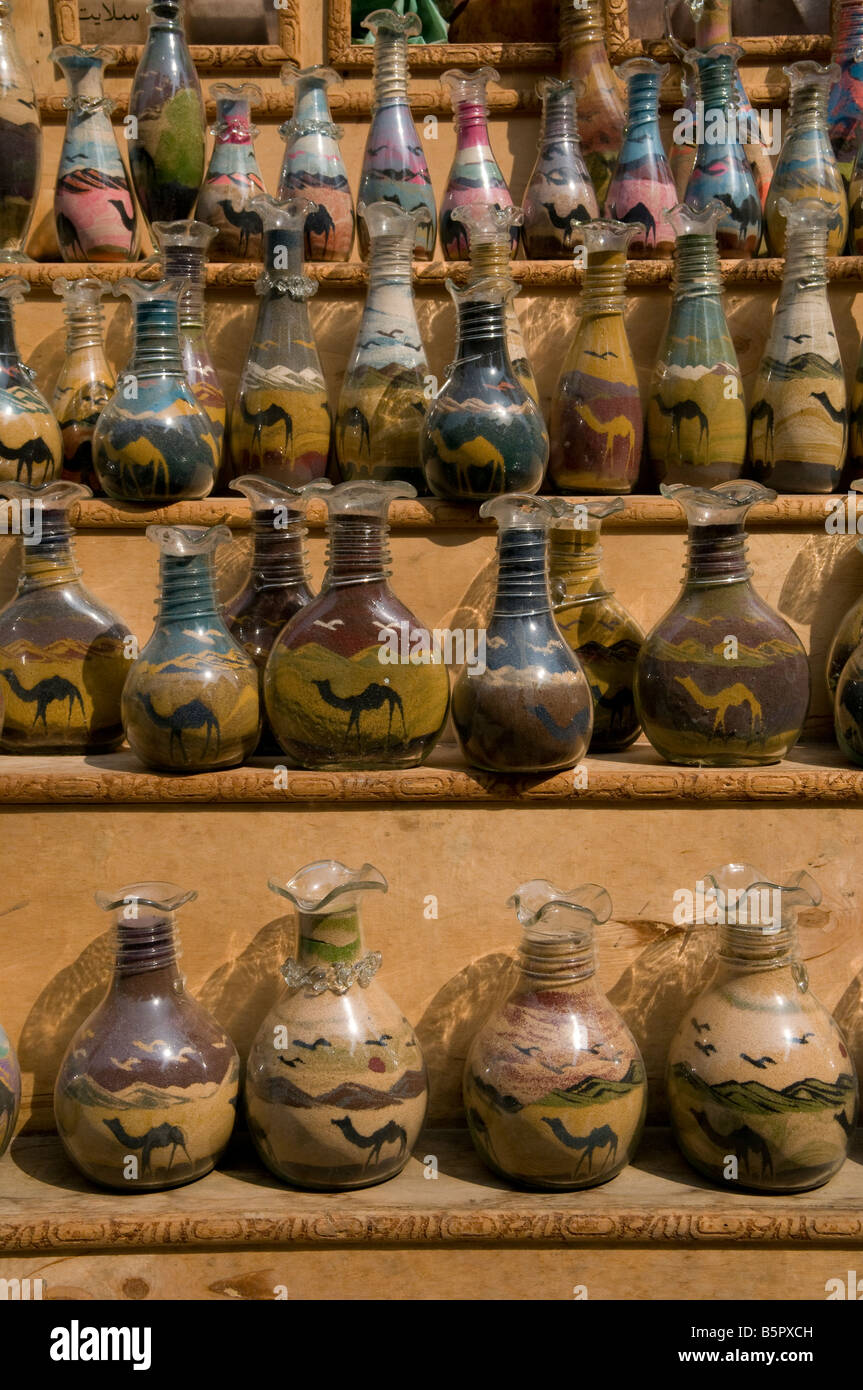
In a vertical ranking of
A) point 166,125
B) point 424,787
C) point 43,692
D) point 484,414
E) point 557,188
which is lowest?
point 424,787

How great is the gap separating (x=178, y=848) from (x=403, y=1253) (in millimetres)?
577

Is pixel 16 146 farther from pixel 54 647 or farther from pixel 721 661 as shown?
pixel 721 661

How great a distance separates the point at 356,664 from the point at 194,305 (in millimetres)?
813

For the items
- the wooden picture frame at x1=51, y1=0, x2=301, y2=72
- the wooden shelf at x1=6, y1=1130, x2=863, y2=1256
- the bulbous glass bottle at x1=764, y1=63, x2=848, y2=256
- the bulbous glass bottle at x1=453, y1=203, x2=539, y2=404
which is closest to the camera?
the wooden shelf at x1=6, y1=1130, x2=863, y2=1256

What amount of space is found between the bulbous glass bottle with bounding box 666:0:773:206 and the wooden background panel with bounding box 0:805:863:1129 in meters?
1.33

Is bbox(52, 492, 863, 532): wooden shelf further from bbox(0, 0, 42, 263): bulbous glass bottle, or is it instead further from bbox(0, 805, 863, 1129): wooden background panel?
bbox(0, 0, 42, 263): bulbous glass bottle

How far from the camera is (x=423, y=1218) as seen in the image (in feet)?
4.65

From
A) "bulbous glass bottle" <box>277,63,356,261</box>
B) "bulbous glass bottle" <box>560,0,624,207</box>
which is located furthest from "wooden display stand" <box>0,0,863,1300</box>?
"bulbous glass bottle" <box>277,63,356,261</box>

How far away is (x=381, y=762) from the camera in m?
1.62

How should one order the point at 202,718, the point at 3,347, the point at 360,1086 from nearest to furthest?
the point at 360,1086 < the point at 202,718 < the point at 3,347

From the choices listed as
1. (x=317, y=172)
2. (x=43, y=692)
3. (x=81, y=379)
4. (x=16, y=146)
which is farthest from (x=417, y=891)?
(x=16, y=146)

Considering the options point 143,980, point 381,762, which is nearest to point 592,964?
point 381,762

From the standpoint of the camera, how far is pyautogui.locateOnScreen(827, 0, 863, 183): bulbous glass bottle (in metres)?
2.33

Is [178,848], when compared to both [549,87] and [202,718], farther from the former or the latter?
[549,87]
